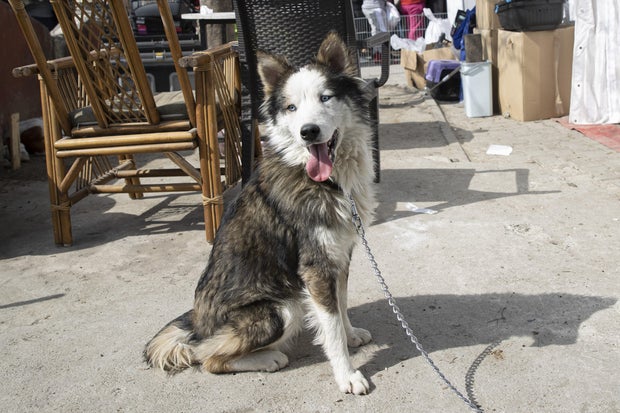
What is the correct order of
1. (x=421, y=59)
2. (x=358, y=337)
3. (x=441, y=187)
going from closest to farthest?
(x=358, y=337)
(x=441, y=187)
(x=421, y=59)

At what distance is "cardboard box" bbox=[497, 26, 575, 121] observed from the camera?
7.80 meters

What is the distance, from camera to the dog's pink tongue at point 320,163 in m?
2.90

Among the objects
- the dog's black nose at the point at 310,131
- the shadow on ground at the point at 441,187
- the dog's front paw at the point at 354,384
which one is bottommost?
the dog's front paw at the point at 354,384

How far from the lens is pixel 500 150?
669cm

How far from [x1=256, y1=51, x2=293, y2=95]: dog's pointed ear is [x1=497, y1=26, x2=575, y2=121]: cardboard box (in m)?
5.57

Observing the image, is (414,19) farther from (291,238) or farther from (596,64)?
(291,238)

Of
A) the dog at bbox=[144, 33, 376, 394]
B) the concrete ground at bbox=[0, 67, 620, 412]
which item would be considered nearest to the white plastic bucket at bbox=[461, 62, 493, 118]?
the concrete ground at bbox=[0, 67, 620, 412]

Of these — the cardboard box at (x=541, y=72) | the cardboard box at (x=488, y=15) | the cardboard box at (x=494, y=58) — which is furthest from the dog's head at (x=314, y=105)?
the cardboard box at (x=488, y=15)

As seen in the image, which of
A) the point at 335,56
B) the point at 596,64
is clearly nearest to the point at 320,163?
the point at 335,56

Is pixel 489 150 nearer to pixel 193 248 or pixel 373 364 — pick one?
pixel 193 248

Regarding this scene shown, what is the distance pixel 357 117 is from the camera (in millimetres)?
2990

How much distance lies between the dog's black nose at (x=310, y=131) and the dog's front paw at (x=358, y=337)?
41.7 inches

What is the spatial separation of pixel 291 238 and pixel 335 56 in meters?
0.84

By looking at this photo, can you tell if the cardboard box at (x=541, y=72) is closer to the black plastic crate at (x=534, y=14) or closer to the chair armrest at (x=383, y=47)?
the black plastic crate at (x=534, y=14)
